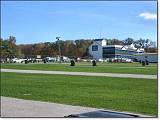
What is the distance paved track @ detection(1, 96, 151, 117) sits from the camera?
8.97 metres

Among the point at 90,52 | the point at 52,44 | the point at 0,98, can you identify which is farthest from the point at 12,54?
the point at 0,98

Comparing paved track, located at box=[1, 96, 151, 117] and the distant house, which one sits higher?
the distant house

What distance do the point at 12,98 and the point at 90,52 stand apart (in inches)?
3677

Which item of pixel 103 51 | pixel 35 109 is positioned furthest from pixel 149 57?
pixel 35 109

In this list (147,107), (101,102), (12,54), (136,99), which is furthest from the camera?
(12,54)

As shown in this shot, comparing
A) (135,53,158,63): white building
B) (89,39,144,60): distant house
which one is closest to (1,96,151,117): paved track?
(135,53,158,63): white building

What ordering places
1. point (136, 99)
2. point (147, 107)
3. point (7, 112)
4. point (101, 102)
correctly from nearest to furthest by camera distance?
1. point (7, 112)
2. point (147, 107)
3. point (101, 102)
4. point (136, 99)

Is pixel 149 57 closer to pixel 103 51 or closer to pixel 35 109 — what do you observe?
pixel 103 51

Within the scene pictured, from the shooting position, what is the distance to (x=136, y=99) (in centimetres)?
1225

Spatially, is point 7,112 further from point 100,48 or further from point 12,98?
point 100,48

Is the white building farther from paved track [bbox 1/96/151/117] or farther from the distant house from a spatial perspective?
the distant house

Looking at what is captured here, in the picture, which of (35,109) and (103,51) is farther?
(103,51)

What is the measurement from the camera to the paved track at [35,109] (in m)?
8.97

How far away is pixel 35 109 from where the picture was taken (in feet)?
32.3
